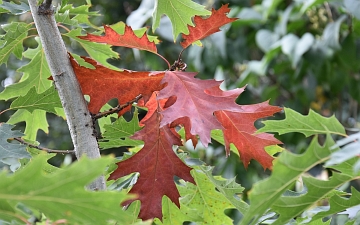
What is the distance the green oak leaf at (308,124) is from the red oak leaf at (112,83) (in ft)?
0.45

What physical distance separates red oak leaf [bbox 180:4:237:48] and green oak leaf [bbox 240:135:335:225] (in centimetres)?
22

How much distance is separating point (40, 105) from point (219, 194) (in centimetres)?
26

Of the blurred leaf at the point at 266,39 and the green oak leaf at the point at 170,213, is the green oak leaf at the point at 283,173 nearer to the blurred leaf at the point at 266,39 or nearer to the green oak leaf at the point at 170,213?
Answer: the green oak leaf at the point at 170,213

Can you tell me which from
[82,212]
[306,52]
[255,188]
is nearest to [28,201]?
[82,212]

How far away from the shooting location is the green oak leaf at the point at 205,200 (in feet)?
2.28

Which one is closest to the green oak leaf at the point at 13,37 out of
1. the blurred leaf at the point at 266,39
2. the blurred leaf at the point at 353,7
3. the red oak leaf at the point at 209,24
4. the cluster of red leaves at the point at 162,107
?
the cluster of red leaves at the point at 162,107

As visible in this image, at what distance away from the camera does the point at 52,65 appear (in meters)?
0.62

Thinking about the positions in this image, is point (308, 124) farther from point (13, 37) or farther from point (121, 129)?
point (13, 37)

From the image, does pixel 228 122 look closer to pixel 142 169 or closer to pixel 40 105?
pixel 142 169

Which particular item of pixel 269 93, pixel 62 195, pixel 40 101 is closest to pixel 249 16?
pixel 269 93

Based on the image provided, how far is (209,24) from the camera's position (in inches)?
24.7

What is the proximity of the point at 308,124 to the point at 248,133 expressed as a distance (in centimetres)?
10

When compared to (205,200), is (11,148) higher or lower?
higher

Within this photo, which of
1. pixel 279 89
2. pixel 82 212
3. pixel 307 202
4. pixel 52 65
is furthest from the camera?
pixel 279 89
